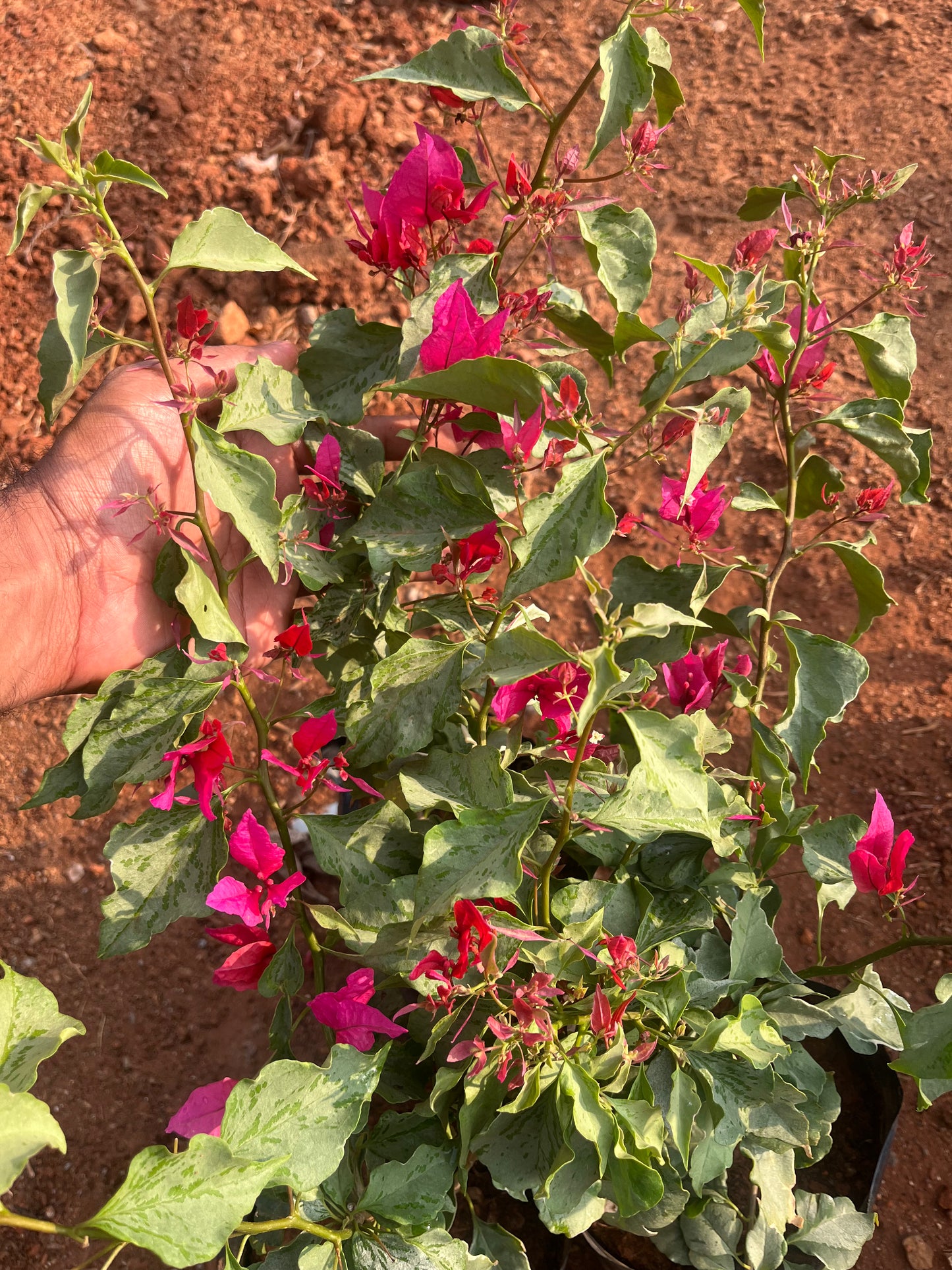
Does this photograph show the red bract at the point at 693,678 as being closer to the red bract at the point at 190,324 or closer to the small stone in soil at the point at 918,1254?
the red bract at the point at 190,324

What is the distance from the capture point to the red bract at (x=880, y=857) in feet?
2.81

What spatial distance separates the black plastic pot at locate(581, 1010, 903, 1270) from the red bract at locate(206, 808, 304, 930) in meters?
0.67

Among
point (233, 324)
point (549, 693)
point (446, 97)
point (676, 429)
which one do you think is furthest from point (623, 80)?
Result: point (233, 324)

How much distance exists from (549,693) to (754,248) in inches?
18.0

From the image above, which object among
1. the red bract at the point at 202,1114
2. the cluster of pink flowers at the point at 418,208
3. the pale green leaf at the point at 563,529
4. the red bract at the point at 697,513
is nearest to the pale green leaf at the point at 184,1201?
the red bract at the point at 202,1114

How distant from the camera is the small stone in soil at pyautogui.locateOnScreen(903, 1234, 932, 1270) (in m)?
1.34

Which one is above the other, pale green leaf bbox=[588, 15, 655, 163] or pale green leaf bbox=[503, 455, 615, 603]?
pale green leaf bbox=[588, 15, 655, 163]

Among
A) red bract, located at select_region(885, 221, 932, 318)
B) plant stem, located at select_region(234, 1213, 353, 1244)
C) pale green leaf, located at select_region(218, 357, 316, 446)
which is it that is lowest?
plant stem, located at select_region(234, 1213, 353, 1244)

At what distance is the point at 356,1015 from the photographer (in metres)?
0.88

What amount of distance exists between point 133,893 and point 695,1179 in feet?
1.80

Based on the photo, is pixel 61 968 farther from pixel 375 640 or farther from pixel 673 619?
pixel 673 619

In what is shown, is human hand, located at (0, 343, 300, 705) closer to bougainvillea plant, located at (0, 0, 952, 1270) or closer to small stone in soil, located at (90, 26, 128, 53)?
bougainvillea plant, located at (0, 0, 952, 1270)

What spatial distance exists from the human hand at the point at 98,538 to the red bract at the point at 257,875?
38 centimetres

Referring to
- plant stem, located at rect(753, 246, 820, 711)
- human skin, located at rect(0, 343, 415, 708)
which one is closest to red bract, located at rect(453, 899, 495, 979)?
plant stem, located at rect(753, 246, 820, 711)
